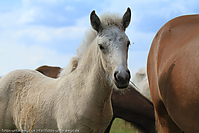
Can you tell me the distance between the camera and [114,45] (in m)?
2.17

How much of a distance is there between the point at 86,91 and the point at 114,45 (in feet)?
2.36

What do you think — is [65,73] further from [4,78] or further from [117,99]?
[117,99]

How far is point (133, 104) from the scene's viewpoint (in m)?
4.10

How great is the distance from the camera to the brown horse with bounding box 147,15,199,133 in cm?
202

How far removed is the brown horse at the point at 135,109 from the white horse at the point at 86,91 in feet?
5.53

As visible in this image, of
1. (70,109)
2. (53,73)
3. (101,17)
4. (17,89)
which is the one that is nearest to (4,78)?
(17,89)

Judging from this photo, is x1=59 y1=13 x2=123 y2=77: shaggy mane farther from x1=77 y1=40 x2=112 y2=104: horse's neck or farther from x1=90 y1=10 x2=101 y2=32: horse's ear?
x1=77 y1=40 x2=112 y2=104: horse's neck

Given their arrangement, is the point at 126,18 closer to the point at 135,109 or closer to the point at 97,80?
the point at 97,80

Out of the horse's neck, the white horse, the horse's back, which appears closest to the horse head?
the white horse

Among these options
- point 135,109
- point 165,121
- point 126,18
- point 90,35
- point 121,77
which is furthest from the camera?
point 135,109

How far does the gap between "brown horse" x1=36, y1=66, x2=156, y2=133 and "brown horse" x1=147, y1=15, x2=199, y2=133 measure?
1045 millimetres

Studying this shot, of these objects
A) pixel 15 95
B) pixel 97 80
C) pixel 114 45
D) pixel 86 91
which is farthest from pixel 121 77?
pixel 15 95

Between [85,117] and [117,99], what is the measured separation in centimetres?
203

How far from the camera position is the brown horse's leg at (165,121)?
9.06 ft
